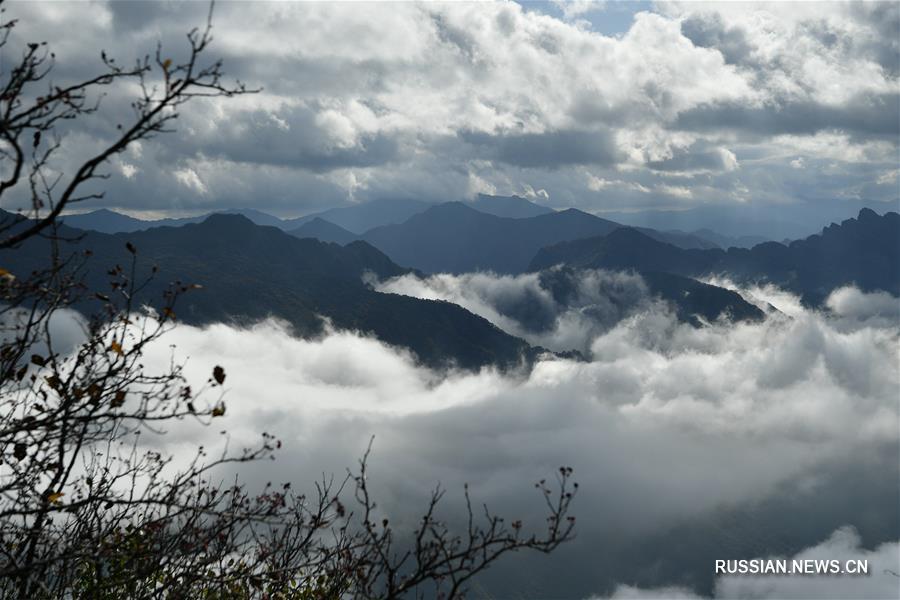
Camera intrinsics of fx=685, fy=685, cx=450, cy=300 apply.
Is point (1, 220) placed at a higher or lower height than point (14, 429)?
higher

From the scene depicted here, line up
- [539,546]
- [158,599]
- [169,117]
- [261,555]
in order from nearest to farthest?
[169,117], [539,546], [158,599], [261,555]

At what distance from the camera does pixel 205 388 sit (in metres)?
12.3

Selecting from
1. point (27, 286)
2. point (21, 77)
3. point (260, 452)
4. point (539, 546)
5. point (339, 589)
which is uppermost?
point (21, 77)

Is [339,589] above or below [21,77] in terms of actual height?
below

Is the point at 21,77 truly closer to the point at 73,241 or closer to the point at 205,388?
the point at 73,241

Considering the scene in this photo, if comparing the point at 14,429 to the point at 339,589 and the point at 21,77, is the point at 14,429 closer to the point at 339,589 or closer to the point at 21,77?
the point at 21,77

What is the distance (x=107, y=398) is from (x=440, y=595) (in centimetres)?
951

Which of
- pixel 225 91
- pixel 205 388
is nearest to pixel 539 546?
pixel 205 388

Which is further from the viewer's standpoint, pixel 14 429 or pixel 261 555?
pixel 261 555

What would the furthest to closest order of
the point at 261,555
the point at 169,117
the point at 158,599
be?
the point at 261,555
the point at 158,599
the point at 169,117

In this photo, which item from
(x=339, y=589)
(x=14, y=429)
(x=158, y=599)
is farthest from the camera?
(x=339, y=589)

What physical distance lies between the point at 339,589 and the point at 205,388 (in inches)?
407

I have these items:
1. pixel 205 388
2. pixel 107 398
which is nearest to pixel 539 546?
pixel 205 388

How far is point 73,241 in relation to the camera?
9461 millimetres
